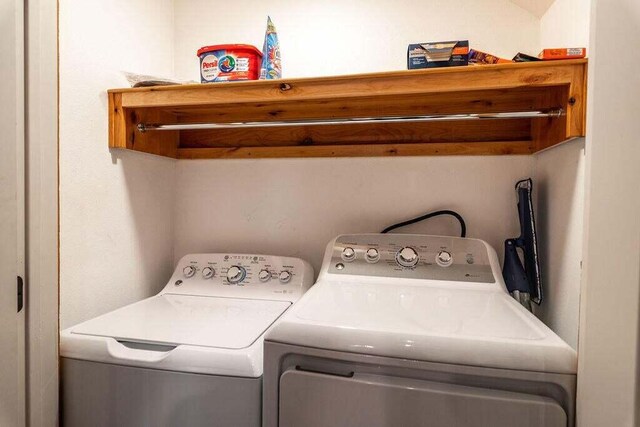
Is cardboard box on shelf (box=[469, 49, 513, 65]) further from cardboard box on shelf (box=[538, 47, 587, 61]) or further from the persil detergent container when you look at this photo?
the persil detergent container

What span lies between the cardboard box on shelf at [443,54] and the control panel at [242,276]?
80 cm

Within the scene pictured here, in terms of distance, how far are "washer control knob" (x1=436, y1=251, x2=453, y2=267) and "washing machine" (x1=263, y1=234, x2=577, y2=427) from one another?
28 centimetres

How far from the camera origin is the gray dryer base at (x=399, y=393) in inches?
25.6

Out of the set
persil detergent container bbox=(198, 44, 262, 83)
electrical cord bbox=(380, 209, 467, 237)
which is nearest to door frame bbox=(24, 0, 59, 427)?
persil detergent container bbox=(198, 44, 262, 83)

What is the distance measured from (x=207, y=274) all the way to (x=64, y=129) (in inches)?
25.8

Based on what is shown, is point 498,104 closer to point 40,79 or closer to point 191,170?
point 191,170

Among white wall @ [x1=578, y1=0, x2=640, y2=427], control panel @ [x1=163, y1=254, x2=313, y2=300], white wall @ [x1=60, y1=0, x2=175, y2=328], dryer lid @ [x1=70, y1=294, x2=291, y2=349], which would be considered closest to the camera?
white wall @ [x1=578, y1=0, x2=640, y2=427]

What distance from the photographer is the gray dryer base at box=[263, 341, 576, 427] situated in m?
0.65

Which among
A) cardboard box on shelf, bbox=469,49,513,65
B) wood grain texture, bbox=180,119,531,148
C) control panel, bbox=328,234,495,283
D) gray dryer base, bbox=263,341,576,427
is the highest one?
cardboard box on shelf, bbox=469,49,513,65

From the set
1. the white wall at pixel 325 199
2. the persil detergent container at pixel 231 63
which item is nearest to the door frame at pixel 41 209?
the persil detergent container at pixel 231 63

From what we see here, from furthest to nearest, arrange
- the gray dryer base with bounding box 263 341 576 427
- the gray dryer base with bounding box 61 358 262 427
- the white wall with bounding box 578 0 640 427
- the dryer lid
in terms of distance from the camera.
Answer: the dryer lid
the gray dryer base with bounding box 61 358 262 427
the gray dryer base with bounding box 263 341 576 427
the white wall with bounding box 578 0 640 427

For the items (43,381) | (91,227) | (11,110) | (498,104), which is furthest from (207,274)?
(498,104)

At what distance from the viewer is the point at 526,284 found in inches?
45.3

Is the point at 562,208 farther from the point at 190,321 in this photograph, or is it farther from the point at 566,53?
the point at 190,321
